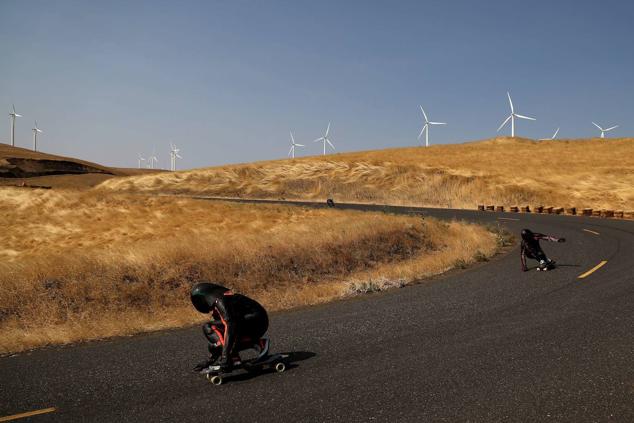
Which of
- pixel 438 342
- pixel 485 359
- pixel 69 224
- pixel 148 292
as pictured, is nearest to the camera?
pixel 485 359

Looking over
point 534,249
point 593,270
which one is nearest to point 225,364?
point 534,249

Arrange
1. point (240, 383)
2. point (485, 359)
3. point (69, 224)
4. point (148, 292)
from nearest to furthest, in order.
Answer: point (240, 383) < point (485, 359) < point (148, 292) < point (69, 224)

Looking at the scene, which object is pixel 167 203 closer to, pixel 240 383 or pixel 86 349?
pixel 86 349

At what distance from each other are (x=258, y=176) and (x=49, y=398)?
6804 centimetres

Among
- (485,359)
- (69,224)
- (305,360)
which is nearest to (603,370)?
(485,359)

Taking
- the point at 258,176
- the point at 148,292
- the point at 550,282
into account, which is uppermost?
the point at 258,176

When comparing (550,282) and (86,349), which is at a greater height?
(550,282)

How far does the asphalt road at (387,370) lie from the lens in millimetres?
5375

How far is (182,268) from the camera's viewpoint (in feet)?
50.4

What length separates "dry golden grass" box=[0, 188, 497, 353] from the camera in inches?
459

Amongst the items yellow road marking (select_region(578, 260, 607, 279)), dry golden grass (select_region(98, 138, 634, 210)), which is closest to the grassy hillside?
dry golden grass (select_region(98, 138, 634, 210))

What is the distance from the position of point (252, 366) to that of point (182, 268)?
941 cm

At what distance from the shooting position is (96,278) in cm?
1407

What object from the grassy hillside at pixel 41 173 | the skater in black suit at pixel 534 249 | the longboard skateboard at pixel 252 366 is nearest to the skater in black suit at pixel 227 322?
the longboard skateboard at pixel 252 366
